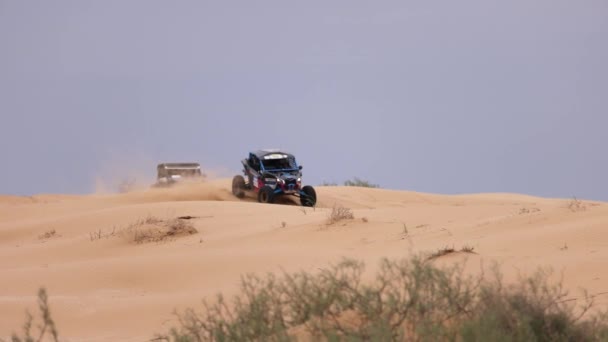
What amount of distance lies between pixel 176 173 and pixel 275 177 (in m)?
6.16

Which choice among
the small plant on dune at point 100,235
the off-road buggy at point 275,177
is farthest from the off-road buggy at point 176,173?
the small plant on dune at point 100,235

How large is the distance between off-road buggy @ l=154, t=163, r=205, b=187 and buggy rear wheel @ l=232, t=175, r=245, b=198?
11.6 feet

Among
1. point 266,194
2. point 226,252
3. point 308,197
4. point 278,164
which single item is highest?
point 278,164

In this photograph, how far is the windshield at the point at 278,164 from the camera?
2439 cm

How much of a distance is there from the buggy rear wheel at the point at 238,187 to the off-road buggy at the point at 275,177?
0.41m

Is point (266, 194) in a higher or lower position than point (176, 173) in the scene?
lower

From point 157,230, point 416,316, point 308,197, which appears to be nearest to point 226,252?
point 157,230

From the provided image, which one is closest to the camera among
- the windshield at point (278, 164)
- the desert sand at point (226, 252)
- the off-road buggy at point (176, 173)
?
the desert sand at point (226, 252)

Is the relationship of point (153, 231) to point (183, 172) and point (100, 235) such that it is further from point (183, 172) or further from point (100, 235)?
point (183, 172)

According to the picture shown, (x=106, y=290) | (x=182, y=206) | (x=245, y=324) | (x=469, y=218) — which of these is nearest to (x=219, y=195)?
(x=182, y=206)

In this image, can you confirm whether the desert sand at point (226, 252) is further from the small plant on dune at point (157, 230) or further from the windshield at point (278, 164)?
the windshield at point (278, 164)

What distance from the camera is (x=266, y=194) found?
23.8 metres

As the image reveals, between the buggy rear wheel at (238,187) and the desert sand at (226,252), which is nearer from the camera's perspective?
the desert sand at (226,252)

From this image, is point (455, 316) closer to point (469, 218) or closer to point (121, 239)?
point (469, 218)
